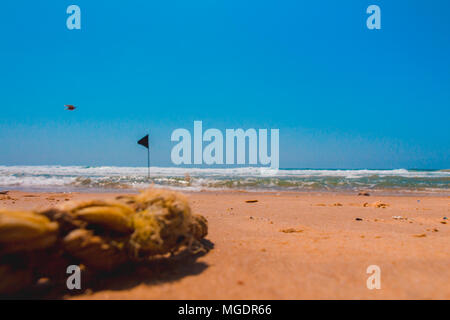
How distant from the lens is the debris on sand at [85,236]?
2.16m

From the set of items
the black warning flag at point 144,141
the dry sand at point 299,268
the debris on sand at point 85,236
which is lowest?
the dry sand at point 299,268

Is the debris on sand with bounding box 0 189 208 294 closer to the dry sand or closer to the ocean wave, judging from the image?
the dry sand

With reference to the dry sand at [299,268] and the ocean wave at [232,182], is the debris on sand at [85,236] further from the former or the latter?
the ocean wave at [232,182]

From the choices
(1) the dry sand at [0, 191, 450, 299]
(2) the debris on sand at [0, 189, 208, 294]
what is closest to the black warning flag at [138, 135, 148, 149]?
(1) the dry sand at [0, 191, 450, 299]

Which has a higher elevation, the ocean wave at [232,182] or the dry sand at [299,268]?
the dry sand at [299,268]

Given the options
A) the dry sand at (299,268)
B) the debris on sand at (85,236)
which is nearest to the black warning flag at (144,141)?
the dry sand at (299,268)

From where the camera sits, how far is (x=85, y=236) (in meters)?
2.34

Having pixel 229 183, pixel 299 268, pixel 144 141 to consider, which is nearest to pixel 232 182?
pixel 229 183

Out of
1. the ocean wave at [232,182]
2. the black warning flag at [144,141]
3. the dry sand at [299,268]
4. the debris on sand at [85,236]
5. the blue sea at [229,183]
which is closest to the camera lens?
the debris on sand at [85,236]

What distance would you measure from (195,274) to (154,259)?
41 cm

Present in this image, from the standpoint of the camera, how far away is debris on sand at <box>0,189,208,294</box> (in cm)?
216

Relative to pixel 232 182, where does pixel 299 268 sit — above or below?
above

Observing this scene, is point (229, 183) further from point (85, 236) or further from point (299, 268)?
point (85, 236)
